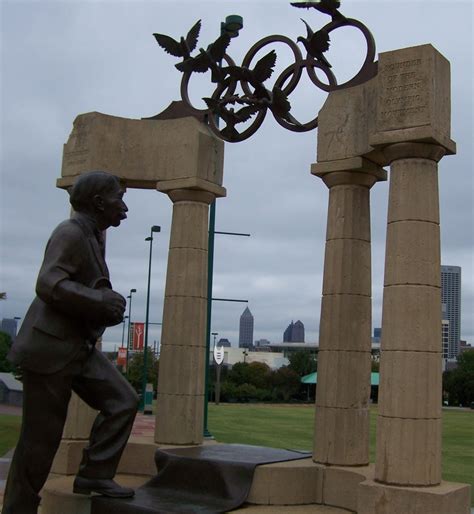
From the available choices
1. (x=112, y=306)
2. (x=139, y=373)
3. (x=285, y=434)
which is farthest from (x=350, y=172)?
(x=139, y=373)

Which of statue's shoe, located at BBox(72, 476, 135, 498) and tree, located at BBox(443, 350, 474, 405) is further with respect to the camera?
tree, located at BBox(443, 350, 474, 405)

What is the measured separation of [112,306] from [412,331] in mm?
3643

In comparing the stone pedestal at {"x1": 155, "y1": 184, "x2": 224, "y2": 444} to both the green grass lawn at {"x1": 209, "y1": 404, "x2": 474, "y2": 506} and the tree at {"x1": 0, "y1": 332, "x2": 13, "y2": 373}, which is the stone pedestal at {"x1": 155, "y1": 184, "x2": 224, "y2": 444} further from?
the tree at {"x1": 0, "y1": 332, "x2": 13, "y2": 373}

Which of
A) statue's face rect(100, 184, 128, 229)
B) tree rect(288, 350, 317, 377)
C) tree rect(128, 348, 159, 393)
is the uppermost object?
statue's face rect(100, 184, 128, 229)

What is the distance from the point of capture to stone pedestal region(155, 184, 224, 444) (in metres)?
12.5

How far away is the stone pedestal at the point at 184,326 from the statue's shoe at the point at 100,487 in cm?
362

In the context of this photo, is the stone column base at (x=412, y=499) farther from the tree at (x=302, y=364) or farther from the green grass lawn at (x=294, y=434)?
the tree at (x=302, y=364)

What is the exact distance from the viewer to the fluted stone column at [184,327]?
12461 millimetres

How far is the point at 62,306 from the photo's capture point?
7.66 m

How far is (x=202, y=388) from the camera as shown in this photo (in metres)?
12.7

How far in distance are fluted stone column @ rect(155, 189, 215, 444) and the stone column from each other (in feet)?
7.47

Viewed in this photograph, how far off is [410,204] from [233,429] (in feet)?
70.2

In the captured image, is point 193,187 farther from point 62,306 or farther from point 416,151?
point 62,306

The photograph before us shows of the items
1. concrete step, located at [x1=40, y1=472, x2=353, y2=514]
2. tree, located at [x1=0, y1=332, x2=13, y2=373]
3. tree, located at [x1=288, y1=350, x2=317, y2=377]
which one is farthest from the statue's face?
tree, located at [x1=288, y1=350, x2=317, y2=377]
